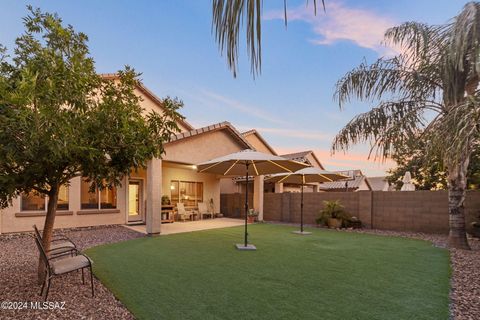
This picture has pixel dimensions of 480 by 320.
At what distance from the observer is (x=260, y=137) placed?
25516mm

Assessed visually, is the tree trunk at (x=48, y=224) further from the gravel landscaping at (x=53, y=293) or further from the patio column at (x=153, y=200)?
the patio column at (x=153, y=200)

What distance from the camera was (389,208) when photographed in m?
13.5

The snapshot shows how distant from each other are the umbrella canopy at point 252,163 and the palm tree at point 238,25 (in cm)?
767

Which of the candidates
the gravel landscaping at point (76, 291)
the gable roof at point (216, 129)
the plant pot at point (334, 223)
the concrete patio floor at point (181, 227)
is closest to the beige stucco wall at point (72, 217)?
the concrete patio floor at point (181, 227)

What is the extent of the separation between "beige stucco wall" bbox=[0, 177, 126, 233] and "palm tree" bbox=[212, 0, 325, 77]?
12822 mm

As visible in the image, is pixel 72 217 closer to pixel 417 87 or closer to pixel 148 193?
pixel 148 193

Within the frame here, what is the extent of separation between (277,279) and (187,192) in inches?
514

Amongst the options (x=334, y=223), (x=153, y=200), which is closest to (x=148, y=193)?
(x=153, y=200)

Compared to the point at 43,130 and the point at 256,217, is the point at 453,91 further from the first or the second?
the point at 256,217

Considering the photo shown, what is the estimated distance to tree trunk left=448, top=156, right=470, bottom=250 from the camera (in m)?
9.09

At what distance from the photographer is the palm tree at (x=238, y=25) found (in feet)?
3.55

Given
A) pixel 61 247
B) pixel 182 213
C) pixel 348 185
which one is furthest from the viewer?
pixel 348 185

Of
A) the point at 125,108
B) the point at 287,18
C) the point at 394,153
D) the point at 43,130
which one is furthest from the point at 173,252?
the point at 287,18

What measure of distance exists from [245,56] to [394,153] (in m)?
9.38
